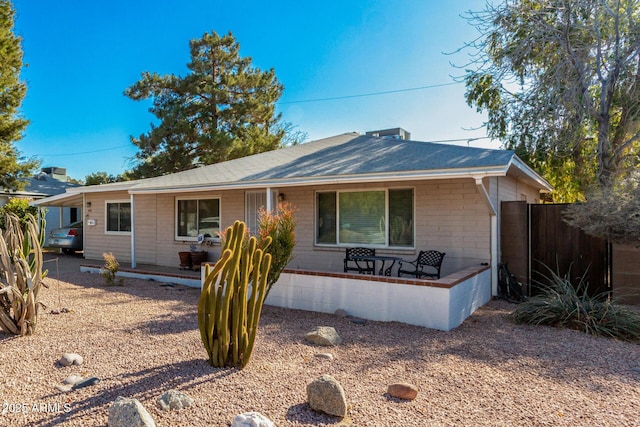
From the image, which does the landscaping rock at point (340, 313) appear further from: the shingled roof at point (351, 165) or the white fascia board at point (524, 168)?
Result: the white fascia board at point (524, 168)

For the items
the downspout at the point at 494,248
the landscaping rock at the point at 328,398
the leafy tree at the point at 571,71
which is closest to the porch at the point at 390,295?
the downspout at the point at 494,248

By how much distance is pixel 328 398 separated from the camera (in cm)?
291

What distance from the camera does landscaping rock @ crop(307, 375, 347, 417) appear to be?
2885 millimetres

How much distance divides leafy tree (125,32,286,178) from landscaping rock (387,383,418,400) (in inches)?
735

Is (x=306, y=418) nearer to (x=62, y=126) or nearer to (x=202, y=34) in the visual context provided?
(x=202, y=34)

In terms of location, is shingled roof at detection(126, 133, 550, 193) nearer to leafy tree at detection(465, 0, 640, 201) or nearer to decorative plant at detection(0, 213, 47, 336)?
leafy tree at detection(465, 0, 640, 201)

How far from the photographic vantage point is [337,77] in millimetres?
18359

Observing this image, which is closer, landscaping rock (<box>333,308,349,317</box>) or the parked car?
Result: landscaping rock (<box>333,308,349,317</box>)

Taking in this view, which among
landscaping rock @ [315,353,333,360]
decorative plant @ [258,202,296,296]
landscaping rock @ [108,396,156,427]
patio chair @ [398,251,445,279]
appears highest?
decorative plant @ [258,202,296,296]

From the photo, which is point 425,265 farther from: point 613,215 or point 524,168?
point 613,215

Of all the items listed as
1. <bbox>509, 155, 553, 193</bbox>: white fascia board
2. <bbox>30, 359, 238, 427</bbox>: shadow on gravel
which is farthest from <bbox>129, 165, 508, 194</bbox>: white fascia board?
<bbox>30, 359, 238, 427</bbox>: shadow on gravel

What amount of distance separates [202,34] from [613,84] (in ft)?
65.2

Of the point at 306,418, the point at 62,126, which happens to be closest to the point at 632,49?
the point at 306,418

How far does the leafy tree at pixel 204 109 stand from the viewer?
69.3ft
